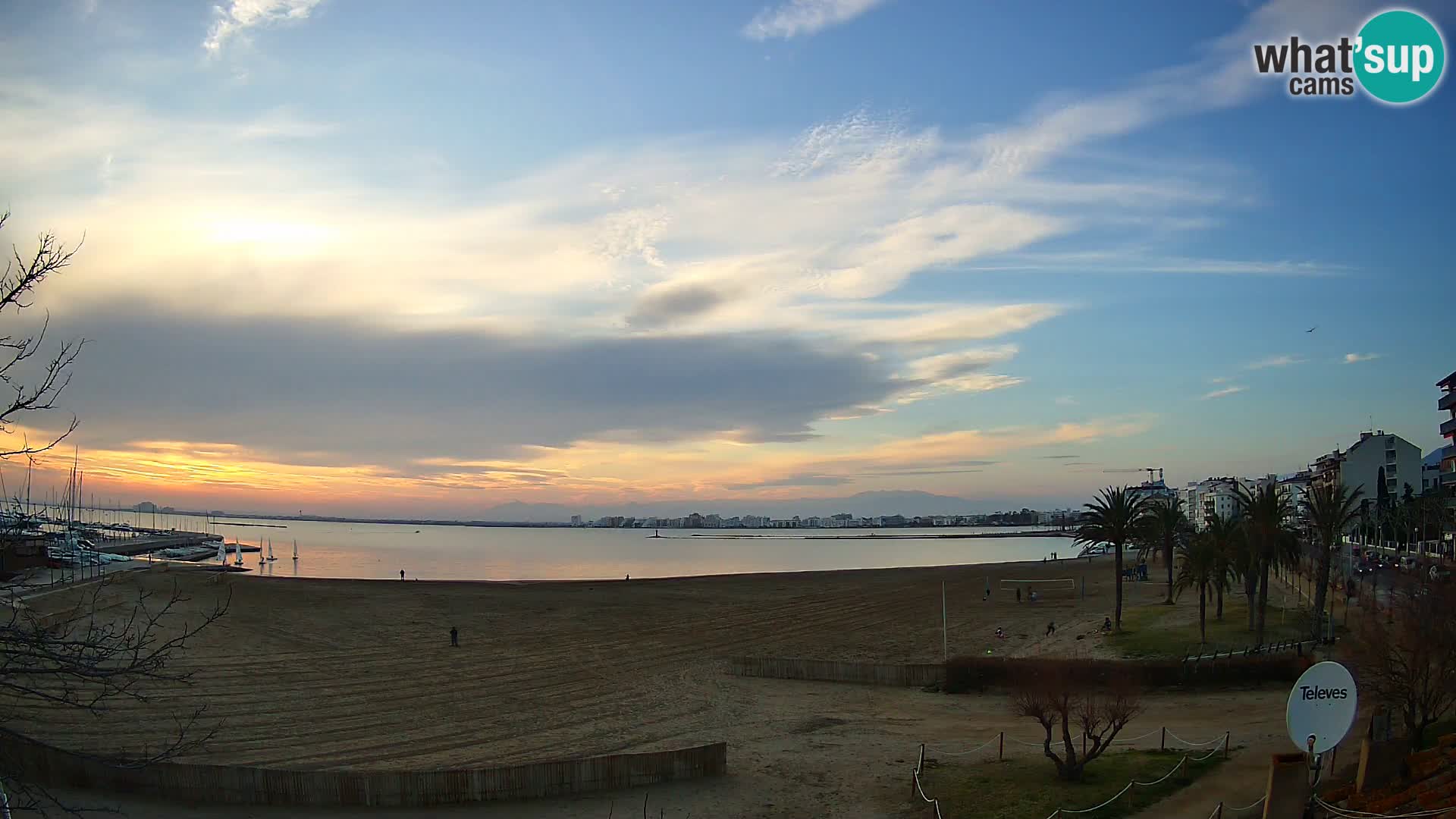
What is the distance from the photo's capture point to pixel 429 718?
28578 mm

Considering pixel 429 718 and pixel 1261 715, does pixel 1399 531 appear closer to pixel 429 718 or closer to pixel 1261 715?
pixel 1261 715

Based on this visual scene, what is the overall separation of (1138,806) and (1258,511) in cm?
2456

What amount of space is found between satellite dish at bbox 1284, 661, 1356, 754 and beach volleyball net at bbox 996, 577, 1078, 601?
156 feet

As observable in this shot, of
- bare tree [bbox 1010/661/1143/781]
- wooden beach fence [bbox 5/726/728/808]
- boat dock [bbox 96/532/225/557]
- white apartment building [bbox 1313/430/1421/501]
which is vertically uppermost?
white apartment building [bbox 1313/430/1421/501]

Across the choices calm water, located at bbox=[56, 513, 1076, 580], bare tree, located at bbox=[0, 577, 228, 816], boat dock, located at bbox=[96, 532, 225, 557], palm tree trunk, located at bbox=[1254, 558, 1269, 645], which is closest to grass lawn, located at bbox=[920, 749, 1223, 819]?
bare tree, located at bbox=[0, 577, 228, 816]

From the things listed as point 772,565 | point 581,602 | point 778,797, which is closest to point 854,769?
point 778,797

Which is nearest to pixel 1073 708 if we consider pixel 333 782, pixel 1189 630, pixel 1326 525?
pixel 333 782

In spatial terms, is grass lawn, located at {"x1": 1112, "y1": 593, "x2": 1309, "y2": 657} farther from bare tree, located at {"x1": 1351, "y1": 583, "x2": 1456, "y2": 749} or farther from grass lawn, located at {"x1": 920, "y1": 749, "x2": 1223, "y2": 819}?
grass lawn, located at {"x1": 920, "y1": 749, "x2": 1223, "y2": 819}

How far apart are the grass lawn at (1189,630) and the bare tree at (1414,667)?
1435 centimetres

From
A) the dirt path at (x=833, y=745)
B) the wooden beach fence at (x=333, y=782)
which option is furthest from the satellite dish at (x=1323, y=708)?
the wooden beach fence at (x=333, y=782)

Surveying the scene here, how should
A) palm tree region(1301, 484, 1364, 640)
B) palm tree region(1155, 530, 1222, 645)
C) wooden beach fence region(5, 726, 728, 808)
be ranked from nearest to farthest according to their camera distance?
wooden beach fence region(5, 726, 728, 808) < palm tree region(1301, 484, 1364, 640) < palm tree region(1155, 530, 1222, 645)

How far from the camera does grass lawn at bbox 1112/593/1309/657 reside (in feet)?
115

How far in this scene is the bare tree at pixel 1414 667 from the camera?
1759 centimetres

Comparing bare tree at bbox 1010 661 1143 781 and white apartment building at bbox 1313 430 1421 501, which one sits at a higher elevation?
white apartment building at bbox 1313 430 1421 501
